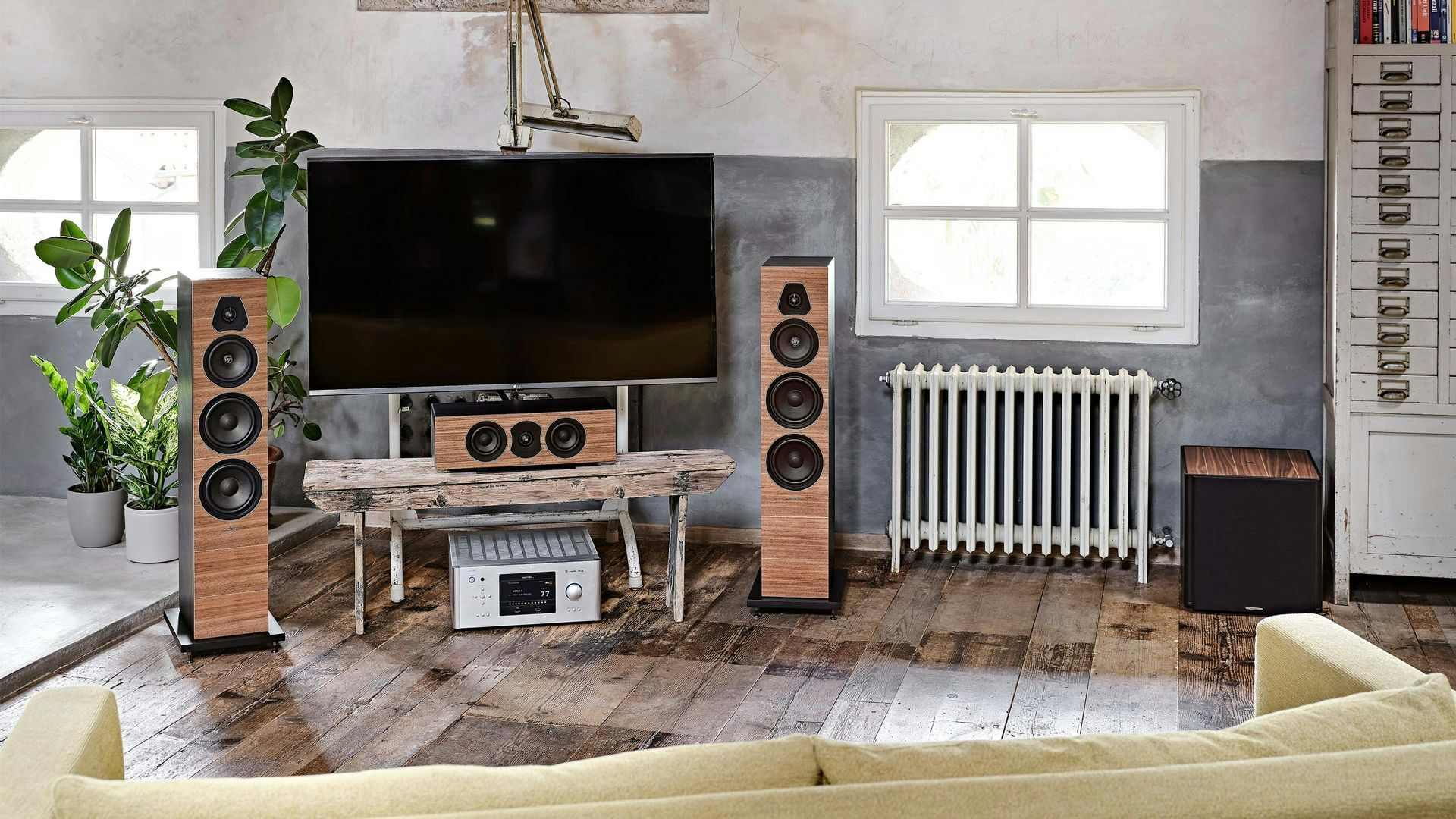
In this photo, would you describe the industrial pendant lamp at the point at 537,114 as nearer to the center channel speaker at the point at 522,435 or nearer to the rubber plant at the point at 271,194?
the rubber plant at the point at 271,194

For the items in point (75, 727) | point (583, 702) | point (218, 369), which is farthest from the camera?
point (218, 369)

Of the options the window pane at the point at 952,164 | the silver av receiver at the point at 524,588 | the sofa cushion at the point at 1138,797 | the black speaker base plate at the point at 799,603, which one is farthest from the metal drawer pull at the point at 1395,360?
the sofa cushion at the point at 1138,797

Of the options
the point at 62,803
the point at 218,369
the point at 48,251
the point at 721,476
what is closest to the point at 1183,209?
the point at 721,476

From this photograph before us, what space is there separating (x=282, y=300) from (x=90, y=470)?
0.91 metres

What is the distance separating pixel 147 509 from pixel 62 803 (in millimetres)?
3676

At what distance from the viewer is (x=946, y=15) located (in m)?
4.67

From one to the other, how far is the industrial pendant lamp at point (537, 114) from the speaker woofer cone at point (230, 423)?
1.29 m

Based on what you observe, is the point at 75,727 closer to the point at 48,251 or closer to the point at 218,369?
the point at 218,369

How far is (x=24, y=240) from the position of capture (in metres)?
5.32

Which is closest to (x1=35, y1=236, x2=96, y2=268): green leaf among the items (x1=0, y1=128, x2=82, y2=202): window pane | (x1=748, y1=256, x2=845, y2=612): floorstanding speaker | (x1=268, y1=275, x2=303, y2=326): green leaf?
(x1=268, y1=275, x2=303, y2=326): green leaf

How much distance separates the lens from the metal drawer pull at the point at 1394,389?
4.18m

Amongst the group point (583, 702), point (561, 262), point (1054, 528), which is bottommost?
point (583, 702)

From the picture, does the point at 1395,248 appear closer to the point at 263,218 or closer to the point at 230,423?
the point at 230,423

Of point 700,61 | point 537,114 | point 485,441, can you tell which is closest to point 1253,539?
point 485,441
